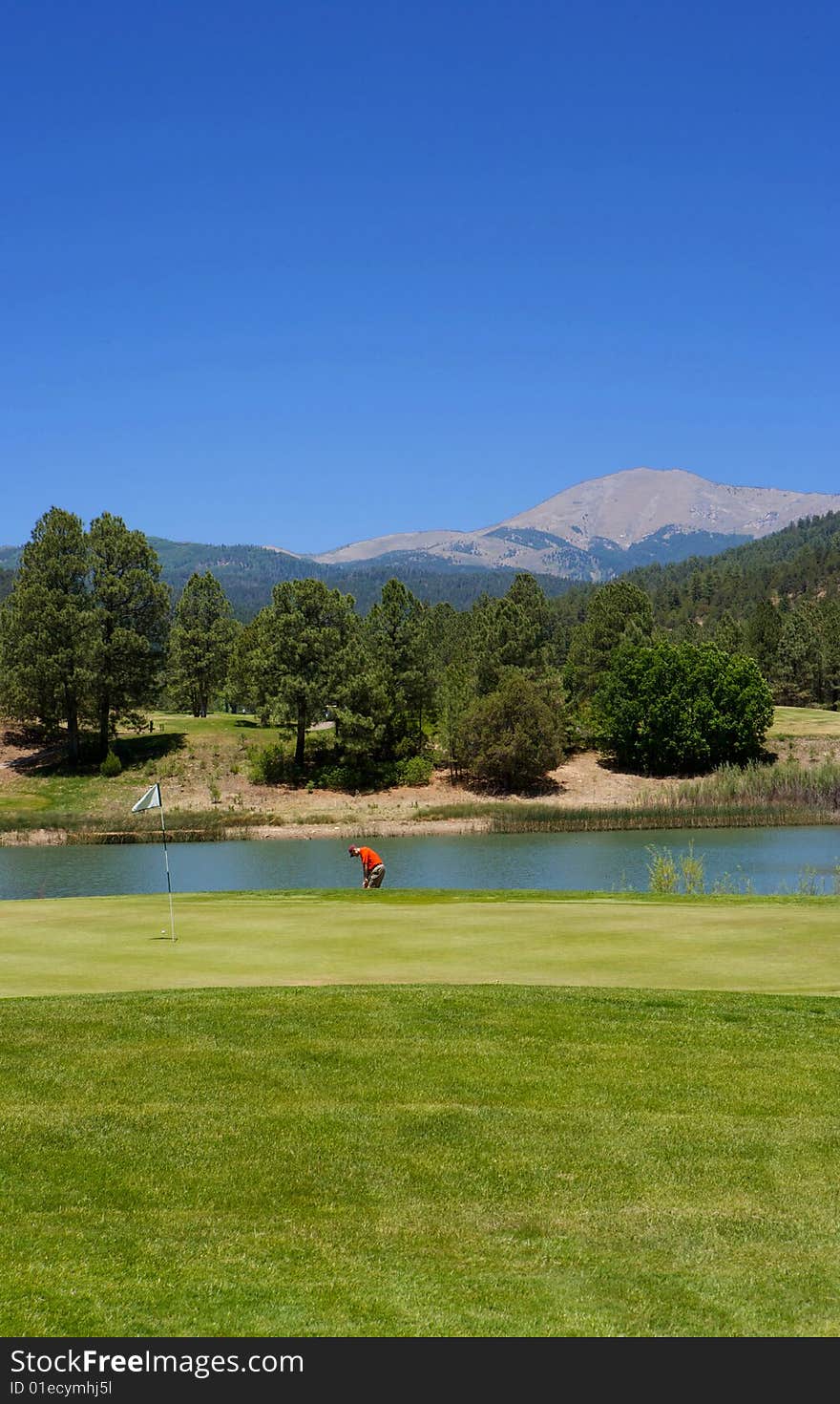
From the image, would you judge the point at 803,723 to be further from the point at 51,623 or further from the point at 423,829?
the point at 51,623

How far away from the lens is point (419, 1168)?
8.25 meters

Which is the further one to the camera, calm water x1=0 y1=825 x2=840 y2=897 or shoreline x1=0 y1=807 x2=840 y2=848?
shoreline x1=0 y1=807 x2=840 y2=848

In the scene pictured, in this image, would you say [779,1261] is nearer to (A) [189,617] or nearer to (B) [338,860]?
(B) [338,860]

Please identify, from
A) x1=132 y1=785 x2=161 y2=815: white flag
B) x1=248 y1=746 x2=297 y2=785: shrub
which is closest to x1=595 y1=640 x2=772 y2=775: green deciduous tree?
x1=248 y1=746 x2=297 y2=785: shrub

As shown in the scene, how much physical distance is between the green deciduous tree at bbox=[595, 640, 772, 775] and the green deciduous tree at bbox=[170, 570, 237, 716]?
2961cm

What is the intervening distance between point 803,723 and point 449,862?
50.2 m

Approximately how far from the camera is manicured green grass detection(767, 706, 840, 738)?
3248 inches

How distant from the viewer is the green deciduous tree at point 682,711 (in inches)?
2913

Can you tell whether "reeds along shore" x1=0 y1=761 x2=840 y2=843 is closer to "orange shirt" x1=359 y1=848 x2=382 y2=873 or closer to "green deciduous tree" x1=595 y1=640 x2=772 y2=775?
"green deciduous tree" x1=595 y1=640 x2=772 y2=775

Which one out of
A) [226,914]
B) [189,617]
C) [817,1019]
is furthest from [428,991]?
[189,617]

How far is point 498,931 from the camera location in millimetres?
17922

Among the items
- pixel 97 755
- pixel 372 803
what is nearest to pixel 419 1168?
pixel 372 803

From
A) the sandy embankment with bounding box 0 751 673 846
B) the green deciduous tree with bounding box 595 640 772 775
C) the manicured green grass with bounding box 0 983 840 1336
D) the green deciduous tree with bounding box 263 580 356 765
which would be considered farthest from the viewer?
the green deciduous tree with bounding box 595 640 772 775

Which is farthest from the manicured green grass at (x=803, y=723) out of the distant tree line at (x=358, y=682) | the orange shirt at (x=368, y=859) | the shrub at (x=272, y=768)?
the orange shirt at (x=368, y=859)
